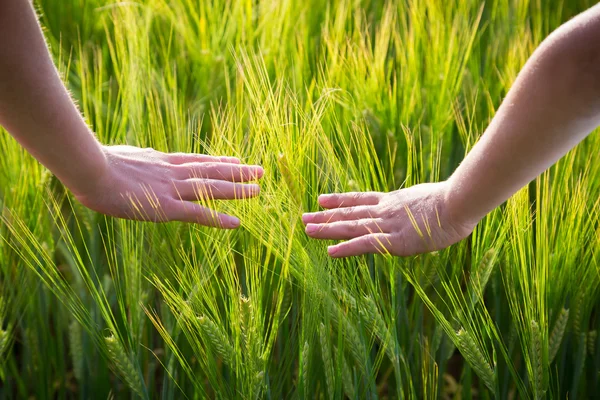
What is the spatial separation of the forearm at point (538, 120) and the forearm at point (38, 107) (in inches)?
18.5

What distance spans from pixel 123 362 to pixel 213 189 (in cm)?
25

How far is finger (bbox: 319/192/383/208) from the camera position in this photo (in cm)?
91

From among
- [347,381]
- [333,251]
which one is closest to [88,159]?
[333,251]

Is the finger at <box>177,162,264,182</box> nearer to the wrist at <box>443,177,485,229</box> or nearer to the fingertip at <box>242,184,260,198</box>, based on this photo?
the fingertip at <box>242,184,260,198</box>

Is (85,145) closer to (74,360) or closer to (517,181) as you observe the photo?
(74,360)

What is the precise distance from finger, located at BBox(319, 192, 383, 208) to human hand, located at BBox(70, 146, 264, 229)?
10 cm

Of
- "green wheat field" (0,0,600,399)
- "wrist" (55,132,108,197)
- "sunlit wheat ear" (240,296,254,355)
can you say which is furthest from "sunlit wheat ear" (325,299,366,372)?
"wrist" (55,132,108,197)

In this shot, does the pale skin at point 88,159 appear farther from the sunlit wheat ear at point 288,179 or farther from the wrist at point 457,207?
the wrist at point 457,207

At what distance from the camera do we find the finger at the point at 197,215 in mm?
864

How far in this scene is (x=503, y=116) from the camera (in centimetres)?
75

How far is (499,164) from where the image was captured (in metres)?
0.77

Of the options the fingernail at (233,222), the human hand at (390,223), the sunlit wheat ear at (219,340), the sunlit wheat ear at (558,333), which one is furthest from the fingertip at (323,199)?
the sunlit wheat ear at (558,333)

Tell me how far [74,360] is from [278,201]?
406 mm

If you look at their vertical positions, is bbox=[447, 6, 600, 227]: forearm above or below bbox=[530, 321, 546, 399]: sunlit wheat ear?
above
